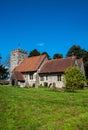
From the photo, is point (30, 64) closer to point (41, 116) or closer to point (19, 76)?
point (19, 76)

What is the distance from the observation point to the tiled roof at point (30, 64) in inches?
1885

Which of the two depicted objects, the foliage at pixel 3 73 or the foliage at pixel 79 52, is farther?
the foliage at pixel 79 52

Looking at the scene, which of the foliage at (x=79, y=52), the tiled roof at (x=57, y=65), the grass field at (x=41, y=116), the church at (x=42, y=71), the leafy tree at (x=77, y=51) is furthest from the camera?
the leafy tree at (x=77, y=51)

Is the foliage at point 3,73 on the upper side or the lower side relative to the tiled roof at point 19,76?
upper

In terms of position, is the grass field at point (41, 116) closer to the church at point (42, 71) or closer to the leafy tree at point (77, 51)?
the church at point (42, 71)

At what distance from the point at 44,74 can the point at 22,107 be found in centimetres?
3280

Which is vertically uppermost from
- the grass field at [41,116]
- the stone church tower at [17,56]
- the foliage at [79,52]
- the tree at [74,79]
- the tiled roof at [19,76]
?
the foliage at [79,52]

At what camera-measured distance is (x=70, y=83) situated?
25.6 m

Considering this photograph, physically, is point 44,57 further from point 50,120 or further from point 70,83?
point 50,120

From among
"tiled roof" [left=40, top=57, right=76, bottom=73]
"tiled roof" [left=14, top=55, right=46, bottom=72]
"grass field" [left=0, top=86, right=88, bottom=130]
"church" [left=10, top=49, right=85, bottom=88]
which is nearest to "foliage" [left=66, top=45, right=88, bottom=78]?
"church" [left=10, top=49, right=85, bottom=88]

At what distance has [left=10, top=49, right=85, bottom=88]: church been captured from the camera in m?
43.2

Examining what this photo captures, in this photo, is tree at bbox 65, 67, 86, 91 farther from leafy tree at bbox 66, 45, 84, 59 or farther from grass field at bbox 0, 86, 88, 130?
leafy tree at bbox 66, 45, 84, 59

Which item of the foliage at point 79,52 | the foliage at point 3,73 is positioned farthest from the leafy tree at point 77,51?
the foliage at point 3,73

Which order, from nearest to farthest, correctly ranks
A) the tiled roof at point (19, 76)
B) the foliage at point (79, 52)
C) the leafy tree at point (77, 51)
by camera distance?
the tiled roof at point (19, 76), the foliage at point (79, 52), the leafy tree at point (77, 51)
